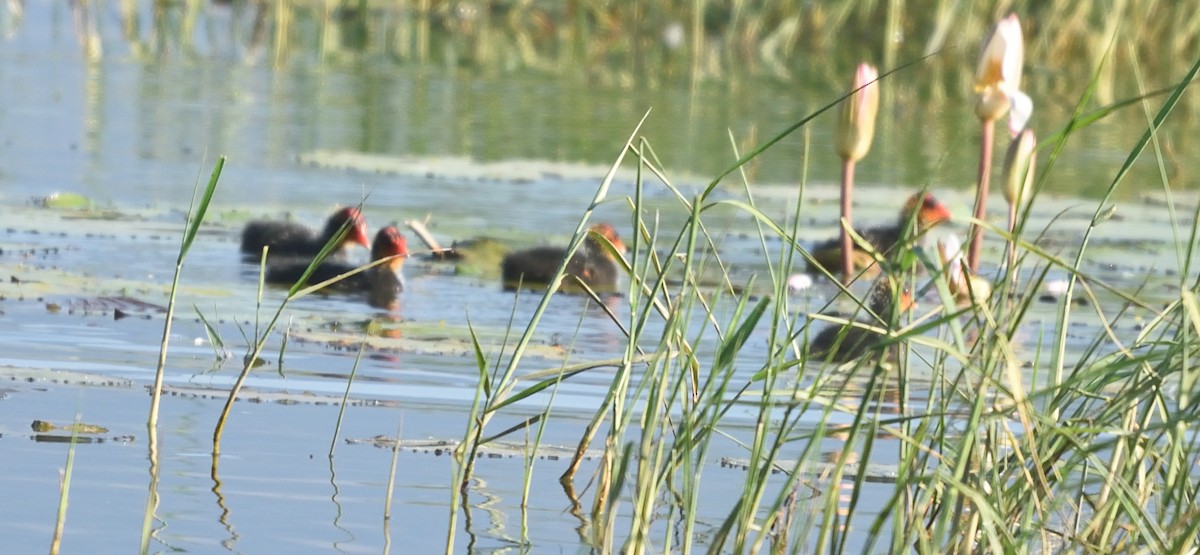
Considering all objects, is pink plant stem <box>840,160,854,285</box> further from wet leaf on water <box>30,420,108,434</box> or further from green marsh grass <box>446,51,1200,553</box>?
wet leaf on water <box>30,420,108,434</box>

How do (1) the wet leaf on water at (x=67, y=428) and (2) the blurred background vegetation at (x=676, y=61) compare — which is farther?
(2) the blurred background vegetation at (x=676, y=61)

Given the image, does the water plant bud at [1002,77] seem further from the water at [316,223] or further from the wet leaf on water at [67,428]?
the wet leaf on water at [67,428]

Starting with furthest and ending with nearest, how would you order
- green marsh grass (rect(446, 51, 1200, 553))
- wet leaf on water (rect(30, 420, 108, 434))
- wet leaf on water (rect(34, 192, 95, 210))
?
1. wet leaf on water (rect(34, 192, 95, 210))
2. wet leaf on water (rect(30, 420, 108, 434))
3. green marsh grass (rect(446, 51, 1200, 553))

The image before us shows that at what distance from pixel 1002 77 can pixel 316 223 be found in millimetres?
3269

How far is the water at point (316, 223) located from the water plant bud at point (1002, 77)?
2.35 ft

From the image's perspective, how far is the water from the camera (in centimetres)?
297

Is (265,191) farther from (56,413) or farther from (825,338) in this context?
(56,413)

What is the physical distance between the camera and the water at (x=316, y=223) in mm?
2969

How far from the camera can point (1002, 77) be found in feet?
15.3

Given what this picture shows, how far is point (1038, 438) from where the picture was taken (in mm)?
2670

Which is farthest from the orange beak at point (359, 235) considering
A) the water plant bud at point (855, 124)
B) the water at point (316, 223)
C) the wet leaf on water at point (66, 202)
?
the water plant bud at point (855, 124)

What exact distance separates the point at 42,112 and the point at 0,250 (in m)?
4.45

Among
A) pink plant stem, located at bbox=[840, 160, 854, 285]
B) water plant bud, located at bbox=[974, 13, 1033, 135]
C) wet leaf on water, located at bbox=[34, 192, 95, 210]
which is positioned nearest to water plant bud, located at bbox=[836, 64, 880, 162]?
pink plant stem, located at bbox=[840, 160, 854, 285]

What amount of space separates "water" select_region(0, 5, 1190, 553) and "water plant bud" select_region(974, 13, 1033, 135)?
72cm
